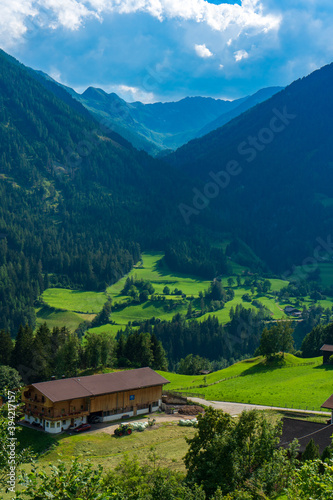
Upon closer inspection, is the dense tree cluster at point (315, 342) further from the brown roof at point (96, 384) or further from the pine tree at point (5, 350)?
the pine tree at point (5, 350)

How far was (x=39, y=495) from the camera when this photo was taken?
21391mm

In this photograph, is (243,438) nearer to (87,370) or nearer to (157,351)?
(87,370)

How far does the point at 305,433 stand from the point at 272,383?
4534cm

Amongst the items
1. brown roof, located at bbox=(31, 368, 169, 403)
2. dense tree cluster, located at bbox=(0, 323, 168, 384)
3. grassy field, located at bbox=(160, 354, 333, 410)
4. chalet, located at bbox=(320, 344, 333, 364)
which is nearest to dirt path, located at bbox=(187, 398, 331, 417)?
grassy field, located at bbox=(160, 354, 333, 410)

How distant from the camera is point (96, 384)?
75.2 meters

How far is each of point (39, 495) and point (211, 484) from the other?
21.0 metres

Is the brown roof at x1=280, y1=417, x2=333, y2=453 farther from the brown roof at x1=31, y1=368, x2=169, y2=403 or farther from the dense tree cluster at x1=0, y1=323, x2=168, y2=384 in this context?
the dense tree cluster at x1=0, y1=323, x2=168, y2=384

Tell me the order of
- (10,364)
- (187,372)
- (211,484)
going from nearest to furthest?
(211,484) < (10,364) < (187,372)

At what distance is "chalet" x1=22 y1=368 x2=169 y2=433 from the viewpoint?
68500 mm

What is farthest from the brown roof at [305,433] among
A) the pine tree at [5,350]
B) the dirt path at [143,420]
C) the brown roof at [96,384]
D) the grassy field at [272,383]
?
the pine tree at [5,350]

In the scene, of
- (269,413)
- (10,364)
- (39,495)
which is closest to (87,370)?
(10,364)

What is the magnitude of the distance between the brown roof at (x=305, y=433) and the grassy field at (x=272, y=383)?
66.5ft

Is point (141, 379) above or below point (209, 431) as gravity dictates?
below

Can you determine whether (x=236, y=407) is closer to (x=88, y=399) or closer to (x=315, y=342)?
(x=88, y=399)
